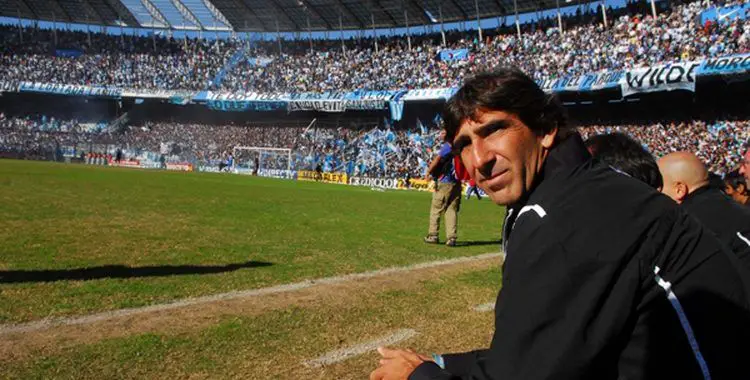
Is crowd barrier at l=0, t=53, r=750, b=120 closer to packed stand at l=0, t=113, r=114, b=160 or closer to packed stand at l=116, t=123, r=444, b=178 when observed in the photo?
packed stand at l=116, t=123, r=444, b=178

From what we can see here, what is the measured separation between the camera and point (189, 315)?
5.29m

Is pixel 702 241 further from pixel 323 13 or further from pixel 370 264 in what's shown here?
Answer: pixel 323 13

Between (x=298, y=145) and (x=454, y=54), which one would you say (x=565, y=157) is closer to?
(x=454, y=54)

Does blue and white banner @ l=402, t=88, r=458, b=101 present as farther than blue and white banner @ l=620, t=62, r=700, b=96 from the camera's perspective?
Yes

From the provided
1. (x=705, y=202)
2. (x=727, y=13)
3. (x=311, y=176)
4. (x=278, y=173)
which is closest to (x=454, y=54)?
(x=311, y=176)

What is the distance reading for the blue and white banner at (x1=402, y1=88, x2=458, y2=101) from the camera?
1671 inches

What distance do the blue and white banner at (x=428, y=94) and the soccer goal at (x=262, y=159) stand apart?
42.5 ft

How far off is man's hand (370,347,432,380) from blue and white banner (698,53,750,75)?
3128 centimetres

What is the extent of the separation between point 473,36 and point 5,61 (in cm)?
5349

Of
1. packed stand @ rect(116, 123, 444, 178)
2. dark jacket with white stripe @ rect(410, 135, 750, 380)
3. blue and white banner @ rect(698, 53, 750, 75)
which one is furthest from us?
packed stand @ rect(116, 123, 444, 178)

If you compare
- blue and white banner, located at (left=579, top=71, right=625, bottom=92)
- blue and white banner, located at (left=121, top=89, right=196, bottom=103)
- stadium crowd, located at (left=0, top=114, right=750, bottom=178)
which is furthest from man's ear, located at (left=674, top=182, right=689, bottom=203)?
blue and white banner, located at (left=121, top=89, right=196, bottom=103)

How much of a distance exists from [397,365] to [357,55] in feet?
187

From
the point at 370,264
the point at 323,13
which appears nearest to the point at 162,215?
the point at 370,264

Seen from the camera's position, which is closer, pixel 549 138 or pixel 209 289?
pixel 549 138
